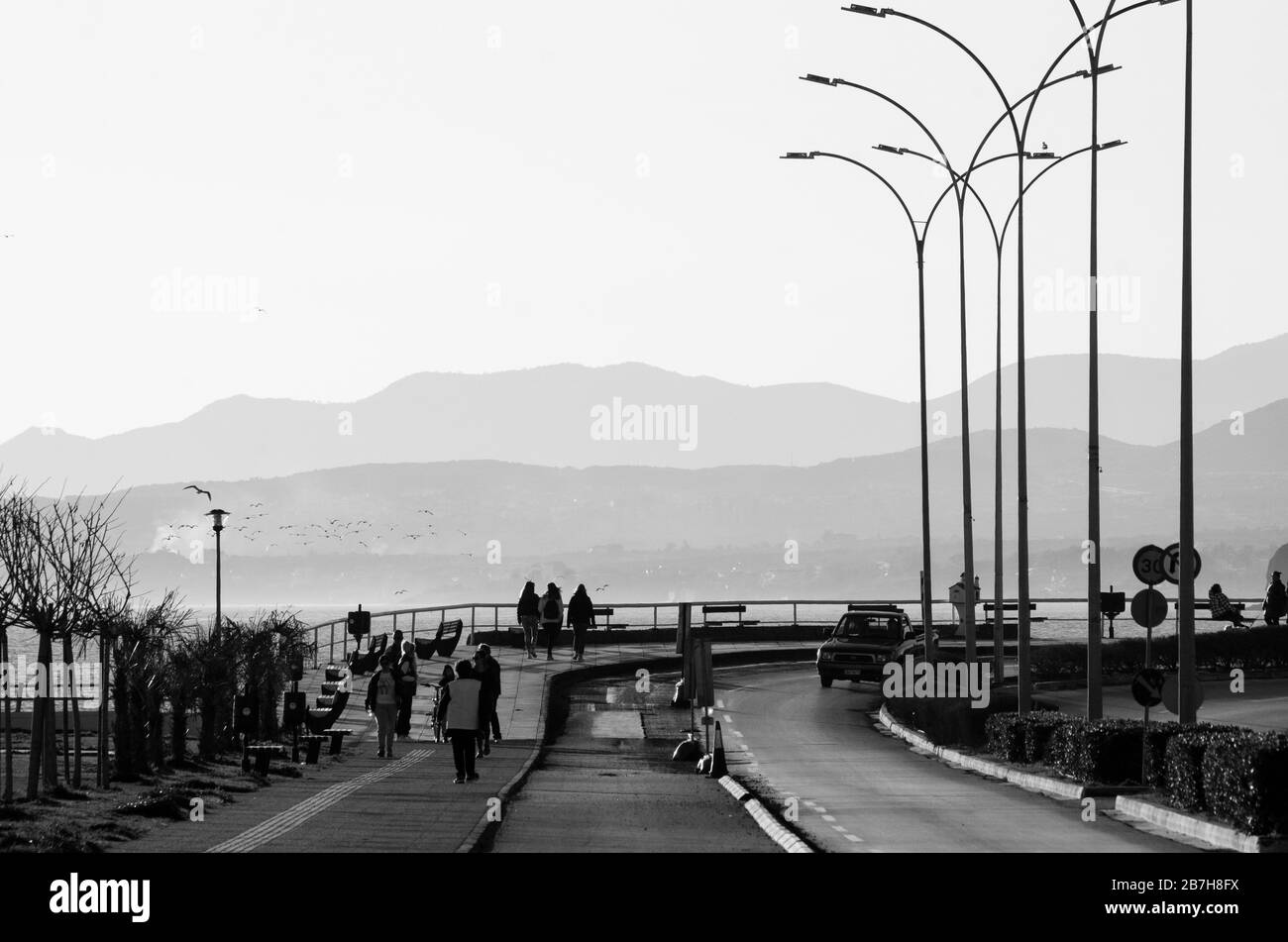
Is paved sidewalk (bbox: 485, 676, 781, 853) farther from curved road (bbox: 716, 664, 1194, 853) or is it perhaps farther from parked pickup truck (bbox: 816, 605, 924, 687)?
parked pickup truck (bbox: 816, 605, 924, 687)

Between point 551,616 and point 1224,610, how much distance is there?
2307cm

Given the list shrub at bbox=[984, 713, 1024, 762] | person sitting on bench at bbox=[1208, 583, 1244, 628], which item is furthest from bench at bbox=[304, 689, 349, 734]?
person sitting on bench at bbox=[1208, 583, 1244, 628]

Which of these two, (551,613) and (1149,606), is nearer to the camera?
(1149,606)

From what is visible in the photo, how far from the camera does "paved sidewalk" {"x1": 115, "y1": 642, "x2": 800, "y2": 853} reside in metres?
20.9

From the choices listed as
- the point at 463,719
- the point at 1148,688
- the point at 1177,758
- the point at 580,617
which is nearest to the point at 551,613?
the point at 580,617

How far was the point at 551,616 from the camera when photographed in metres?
59.7

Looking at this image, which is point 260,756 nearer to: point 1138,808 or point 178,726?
point 178,726

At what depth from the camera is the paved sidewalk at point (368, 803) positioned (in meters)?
20.9

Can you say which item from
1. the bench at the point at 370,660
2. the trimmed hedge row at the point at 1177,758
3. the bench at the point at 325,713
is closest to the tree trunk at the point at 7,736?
the bench at the point at 325,713

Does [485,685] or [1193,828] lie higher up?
Result: [485,685]

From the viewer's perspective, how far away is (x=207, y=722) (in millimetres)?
34625

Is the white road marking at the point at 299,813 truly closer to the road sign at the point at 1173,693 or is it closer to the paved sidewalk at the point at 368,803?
the paved sidewalk at the point at 368,803
